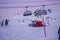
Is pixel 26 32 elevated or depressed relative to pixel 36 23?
depressed

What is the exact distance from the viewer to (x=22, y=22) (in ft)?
4.53

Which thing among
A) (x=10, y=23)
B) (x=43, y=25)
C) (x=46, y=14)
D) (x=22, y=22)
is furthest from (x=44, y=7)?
(x=10, y=23)

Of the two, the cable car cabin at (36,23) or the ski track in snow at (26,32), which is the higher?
the cable car cabin at (36,23)

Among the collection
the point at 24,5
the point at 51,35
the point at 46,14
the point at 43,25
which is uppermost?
the point at 24,5

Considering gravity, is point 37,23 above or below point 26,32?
above

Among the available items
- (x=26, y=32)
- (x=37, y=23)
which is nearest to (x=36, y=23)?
(x=37, y=23)

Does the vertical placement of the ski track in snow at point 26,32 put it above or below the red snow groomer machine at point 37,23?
below

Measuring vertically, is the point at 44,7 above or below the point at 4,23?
above

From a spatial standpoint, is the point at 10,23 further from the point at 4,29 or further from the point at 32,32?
the point at 32,32

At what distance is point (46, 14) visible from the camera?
54.9 inches

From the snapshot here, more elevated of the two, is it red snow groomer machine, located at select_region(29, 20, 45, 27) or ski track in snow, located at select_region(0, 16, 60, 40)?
red snow groomer machine, located at select_region(29, 20, 45, 27)

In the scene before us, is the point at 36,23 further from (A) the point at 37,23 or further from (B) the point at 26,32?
(B) the point at 26,32

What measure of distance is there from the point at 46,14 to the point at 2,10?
1.89ft

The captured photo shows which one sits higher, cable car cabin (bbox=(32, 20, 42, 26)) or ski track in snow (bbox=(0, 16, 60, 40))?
cable car cabin (bbox=(32, 20, 42, 26))
